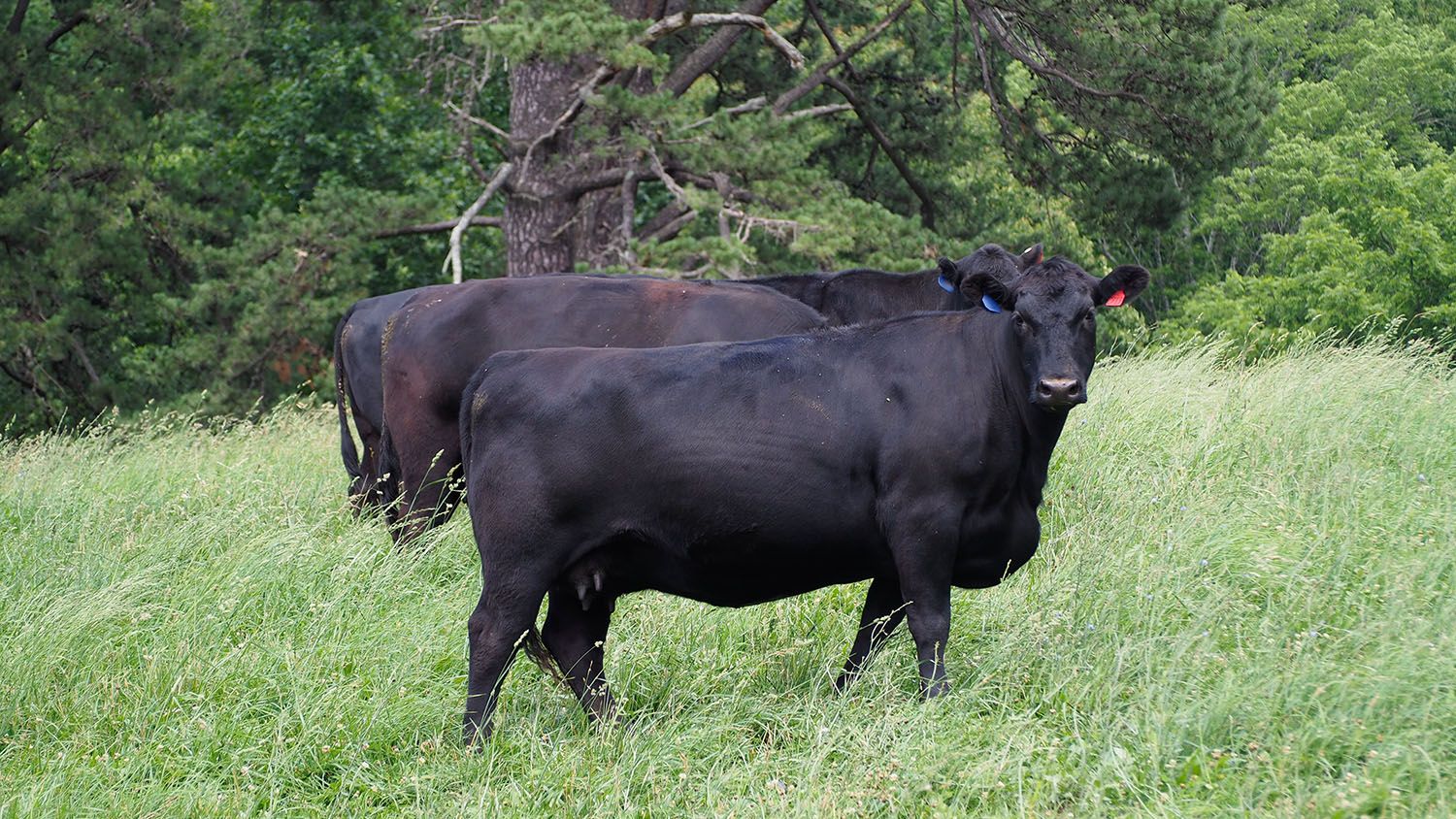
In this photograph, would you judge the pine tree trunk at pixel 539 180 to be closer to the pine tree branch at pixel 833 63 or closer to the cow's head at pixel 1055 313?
the pine tree branch at pixel 833 63

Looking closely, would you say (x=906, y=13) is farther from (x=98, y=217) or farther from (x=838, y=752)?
(x=838, y=752)

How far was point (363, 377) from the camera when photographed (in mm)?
10750

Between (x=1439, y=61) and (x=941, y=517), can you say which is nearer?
(x=941, y=517)

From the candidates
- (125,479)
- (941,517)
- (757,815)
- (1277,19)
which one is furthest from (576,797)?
(1277,19)

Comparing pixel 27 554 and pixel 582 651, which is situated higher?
pixel 582 651

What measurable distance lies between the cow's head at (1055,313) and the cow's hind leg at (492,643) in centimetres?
219

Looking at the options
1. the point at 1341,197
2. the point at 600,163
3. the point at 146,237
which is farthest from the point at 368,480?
the point at 1341,197

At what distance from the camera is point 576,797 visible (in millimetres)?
4949

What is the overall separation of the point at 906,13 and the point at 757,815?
18.9 m

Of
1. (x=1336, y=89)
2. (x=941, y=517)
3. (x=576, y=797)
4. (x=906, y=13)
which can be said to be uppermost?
(x=941, y=517)

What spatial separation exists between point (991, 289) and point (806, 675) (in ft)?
6.02

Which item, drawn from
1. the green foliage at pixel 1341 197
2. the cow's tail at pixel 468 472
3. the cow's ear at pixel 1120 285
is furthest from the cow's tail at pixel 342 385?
the green foliage at pixel 1341 197

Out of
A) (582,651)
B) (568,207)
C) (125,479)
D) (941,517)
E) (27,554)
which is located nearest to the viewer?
(941,517)

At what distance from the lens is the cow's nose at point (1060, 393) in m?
5.43
